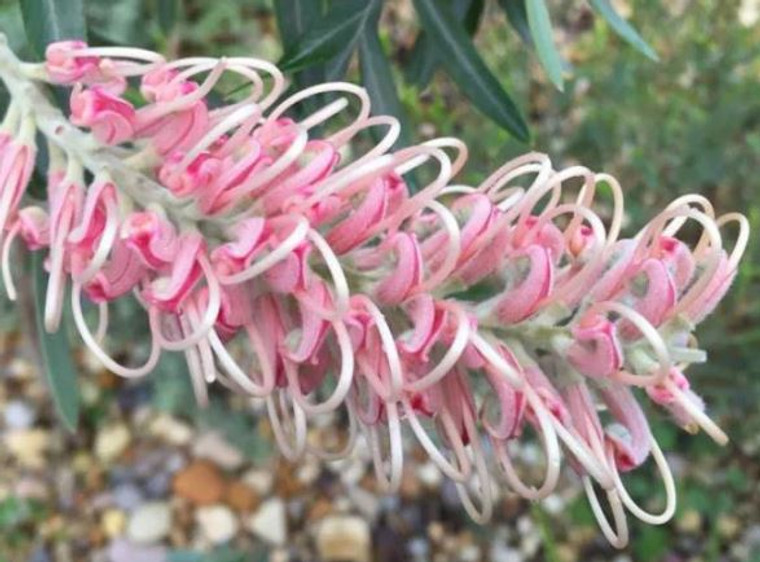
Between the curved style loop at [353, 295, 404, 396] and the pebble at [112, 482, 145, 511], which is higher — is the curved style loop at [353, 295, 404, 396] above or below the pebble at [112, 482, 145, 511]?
above

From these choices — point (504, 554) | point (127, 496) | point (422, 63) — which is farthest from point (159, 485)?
point (422, 63)

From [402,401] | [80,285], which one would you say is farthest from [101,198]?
[402,401]

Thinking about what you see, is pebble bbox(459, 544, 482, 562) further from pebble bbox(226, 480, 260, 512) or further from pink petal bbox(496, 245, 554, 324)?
pink petal bbox(496, 245, 554, 324)

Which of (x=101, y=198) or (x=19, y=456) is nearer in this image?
(x=101, y=198)

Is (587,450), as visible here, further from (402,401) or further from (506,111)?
(506,111)

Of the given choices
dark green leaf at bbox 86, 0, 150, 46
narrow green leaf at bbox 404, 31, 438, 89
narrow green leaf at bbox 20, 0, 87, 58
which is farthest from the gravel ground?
narrow green leaf at bbox 20, 0, 87, 58

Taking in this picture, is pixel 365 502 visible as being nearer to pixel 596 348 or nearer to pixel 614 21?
pixel 614 21

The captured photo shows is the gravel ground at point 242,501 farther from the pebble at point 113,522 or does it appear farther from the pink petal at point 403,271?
the pink petal at point 403,271
